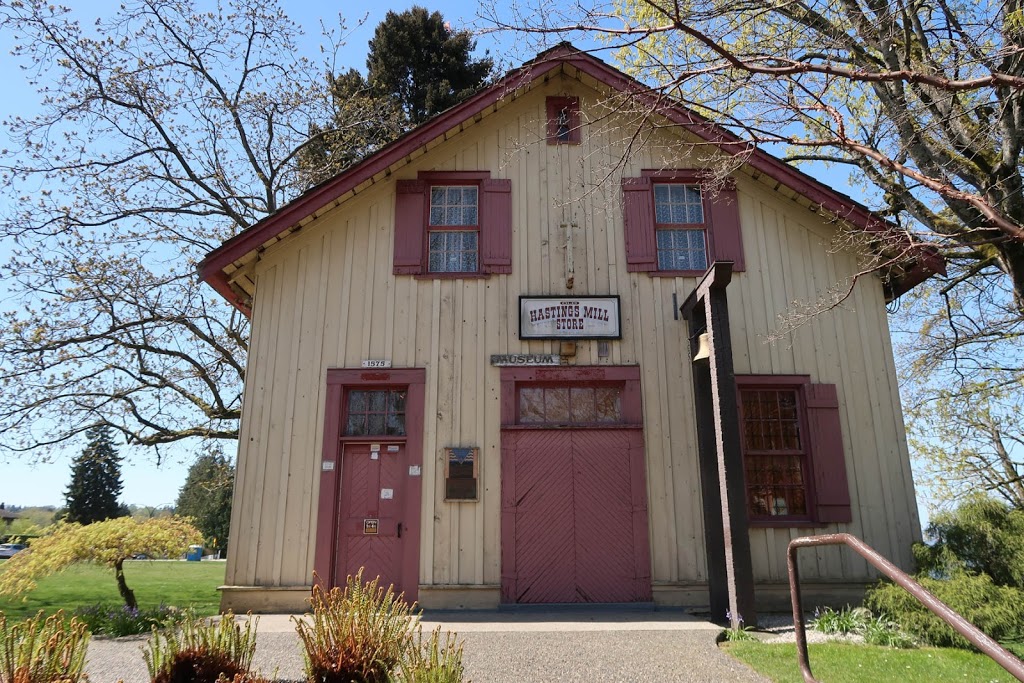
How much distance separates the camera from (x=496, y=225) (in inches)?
414

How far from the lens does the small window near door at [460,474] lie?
30.8 ft

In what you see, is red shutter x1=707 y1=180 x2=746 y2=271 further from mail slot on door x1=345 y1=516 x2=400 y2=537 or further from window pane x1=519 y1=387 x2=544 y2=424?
mail slot on door x1=345 y1=516 x2=400 y2=537

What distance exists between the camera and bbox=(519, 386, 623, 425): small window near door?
386 inches

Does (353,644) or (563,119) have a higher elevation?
(563,119)

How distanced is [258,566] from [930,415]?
1493 cm

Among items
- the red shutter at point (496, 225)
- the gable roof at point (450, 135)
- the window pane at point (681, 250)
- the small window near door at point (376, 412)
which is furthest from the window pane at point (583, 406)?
the gable roof at point (450, 135)

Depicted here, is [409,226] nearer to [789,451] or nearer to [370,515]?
[370,515]

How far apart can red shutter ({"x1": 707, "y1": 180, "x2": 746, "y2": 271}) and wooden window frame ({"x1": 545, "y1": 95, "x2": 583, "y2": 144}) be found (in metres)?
2.33

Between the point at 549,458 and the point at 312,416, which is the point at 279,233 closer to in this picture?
the point at 312,416

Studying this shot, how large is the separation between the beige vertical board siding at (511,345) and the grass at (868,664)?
2510 millimetres

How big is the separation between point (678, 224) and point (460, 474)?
4.94m

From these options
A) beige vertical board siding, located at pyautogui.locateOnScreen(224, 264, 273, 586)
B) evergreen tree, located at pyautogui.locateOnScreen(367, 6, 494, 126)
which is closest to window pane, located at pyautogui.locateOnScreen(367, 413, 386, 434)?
beige vertical board siding, located at pyautogui.locateOnScreen(224, 264, 273, 586)

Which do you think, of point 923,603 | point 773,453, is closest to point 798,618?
point 923,603

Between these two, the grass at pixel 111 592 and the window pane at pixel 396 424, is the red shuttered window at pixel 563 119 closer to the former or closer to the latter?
the window pane at pixel 396 424
